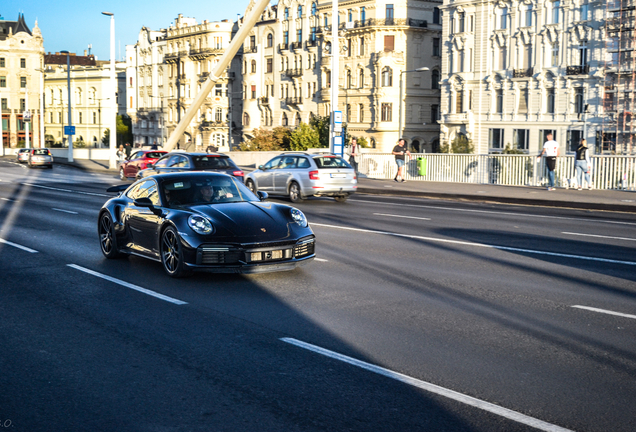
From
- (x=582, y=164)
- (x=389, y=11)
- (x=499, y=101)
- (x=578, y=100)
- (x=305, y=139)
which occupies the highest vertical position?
(x=389, y=11)

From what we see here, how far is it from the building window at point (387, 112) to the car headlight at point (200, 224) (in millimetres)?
69611

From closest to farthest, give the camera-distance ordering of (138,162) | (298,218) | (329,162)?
(298,218) < (329,162) < (138,162)

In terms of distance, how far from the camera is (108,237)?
1173 cm

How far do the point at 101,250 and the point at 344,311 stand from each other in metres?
5.60

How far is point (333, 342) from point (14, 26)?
140943 millimetres

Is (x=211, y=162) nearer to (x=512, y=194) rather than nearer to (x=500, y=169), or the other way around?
(x=512, y=194)

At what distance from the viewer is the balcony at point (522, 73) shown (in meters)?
63.2

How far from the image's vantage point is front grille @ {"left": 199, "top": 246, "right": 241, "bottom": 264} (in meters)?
9.48

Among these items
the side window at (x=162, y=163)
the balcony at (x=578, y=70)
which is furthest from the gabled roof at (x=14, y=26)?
the side window at (x=162, y=163)

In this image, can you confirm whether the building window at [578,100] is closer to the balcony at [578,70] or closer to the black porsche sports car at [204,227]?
the balcony at [578,70]

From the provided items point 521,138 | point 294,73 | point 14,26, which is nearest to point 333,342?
point 521,138

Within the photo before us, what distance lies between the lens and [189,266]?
960 centimetres

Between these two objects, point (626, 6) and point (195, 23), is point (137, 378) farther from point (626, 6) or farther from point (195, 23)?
point (195, 23)

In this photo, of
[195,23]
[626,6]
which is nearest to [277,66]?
[195,23]
